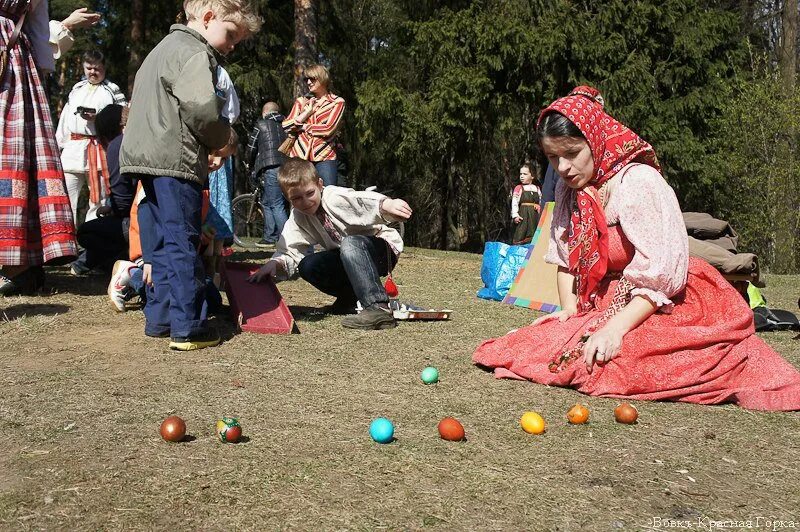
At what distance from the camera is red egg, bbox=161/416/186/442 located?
9.70 feet

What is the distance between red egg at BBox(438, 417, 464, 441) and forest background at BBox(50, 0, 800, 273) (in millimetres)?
12796

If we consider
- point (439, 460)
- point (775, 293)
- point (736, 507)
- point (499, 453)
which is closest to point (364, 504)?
point (439, 460)

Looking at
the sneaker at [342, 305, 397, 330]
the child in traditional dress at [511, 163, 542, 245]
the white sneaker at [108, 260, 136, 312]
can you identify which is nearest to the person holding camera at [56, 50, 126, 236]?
the white sneaker at [108, 260, 136, 312]

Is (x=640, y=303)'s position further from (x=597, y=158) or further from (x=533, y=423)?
(x=533, y=423)

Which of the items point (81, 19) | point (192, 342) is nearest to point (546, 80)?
point (81, 19)

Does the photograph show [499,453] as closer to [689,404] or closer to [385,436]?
[385,436]

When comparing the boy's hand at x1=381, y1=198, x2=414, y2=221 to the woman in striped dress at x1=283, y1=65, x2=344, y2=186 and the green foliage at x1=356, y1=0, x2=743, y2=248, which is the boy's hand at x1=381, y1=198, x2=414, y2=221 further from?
the green foliage at x1=356, y1=0, x2=743, y2=248

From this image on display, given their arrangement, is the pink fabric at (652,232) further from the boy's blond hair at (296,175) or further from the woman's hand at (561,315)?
the boy's blond hair at (296,175)

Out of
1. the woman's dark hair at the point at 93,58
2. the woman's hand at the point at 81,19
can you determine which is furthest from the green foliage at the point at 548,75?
the woman's hand at the point at 81,19

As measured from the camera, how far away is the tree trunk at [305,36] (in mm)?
12633

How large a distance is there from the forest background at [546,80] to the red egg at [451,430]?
1280 cm

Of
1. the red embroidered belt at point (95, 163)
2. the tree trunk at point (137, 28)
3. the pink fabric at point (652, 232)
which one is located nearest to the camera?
the pink fabric at point (652, 232)

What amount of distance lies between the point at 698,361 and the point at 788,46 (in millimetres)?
17935

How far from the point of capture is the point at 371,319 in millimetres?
5383
